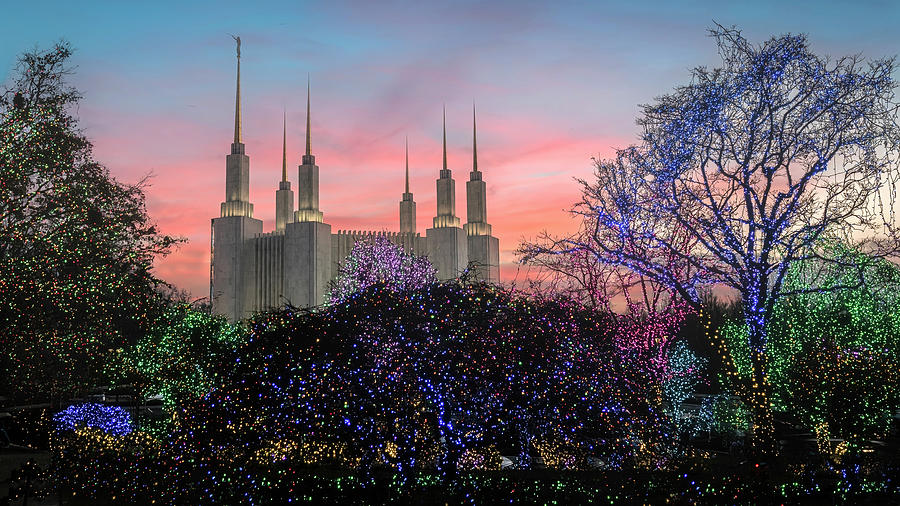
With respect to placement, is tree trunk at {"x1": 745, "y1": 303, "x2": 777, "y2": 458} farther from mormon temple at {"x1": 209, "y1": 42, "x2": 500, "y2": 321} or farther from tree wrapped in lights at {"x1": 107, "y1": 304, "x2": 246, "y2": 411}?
mormon temple at {"x1": 209, "y1": 42, "x2": 500, "y2": 321}

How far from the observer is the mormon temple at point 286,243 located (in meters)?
71.4

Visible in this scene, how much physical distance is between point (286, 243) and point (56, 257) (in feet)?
184

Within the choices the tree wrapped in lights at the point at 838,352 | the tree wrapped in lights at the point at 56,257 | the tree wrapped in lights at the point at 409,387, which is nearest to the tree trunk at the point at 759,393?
the tree wrapped in lights at the point at 838,352

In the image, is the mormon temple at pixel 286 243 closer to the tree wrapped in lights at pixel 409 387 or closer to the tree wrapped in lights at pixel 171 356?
the tree wrapped in lights at pixel 171 356

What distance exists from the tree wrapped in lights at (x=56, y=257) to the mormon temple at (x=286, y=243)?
48451 millimetres

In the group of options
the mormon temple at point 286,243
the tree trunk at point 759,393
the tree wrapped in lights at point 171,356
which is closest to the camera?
the tree trunk at point 759,393

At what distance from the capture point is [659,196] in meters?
14.7

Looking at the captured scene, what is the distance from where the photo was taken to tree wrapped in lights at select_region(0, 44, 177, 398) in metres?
16.0

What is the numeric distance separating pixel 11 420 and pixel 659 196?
20.2m

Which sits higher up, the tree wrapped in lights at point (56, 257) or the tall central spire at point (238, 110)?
the tall central spire at point (238, 110)

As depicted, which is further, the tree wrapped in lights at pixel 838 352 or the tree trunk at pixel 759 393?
the tree wrapped in lights at pixel 838 352

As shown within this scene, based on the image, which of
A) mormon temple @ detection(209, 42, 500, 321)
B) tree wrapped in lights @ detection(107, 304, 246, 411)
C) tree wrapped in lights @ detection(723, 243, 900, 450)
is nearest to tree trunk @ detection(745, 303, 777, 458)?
tree wrapped in lights @ detection(723, 243, 900, 450)

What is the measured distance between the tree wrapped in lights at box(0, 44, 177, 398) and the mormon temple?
48.5 m

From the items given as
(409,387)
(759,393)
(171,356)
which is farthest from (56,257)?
(759,393)
